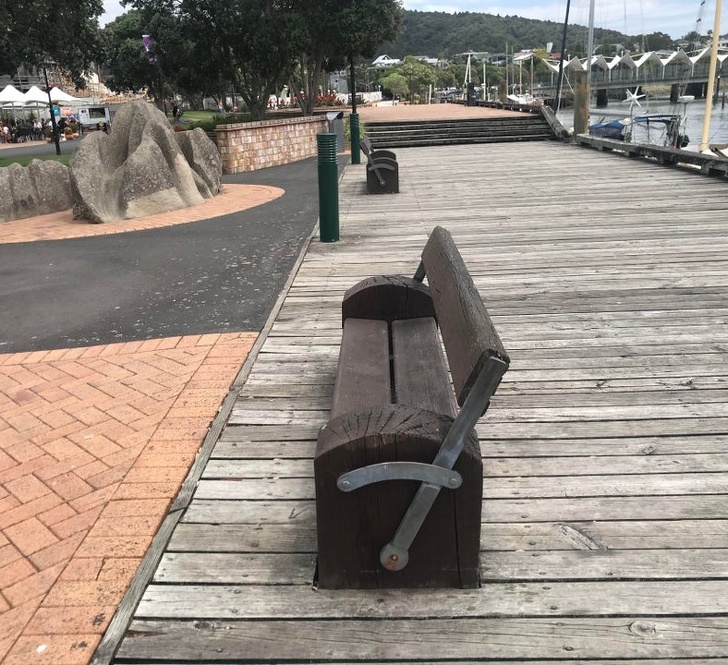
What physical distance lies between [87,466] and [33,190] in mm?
9660

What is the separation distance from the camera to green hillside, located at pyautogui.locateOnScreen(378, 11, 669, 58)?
140375mm

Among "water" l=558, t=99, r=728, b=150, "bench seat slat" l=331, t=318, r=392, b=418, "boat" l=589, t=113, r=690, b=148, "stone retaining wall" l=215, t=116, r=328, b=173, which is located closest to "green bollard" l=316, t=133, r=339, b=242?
"bench seat slat" l=331, t=318, r=392, b=418

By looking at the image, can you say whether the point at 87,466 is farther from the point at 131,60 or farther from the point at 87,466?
the point at 131,60

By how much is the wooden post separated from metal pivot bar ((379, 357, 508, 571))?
19585mm

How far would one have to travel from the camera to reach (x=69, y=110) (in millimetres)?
61625

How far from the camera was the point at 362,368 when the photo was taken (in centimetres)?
315

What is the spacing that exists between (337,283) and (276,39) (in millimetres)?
21974

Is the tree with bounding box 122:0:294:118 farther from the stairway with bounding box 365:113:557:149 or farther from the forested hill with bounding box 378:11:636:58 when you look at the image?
the forested hill with bounding box 378:11:636:58

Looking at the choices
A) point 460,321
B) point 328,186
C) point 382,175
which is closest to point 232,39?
point 382,175

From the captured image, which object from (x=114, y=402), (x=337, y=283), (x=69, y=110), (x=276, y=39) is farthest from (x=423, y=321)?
(x=69, y=110)

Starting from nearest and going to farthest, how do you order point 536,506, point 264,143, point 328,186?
point 536,506 → point 328,186 → point 264,143

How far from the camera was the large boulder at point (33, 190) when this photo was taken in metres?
11.1

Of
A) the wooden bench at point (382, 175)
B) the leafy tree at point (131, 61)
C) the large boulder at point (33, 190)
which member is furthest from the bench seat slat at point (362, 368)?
the leafy tree at point (131, 61)

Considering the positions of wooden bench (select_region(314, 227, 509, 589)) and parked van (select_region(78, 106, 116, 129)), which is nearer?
wooden bench (select_region(314, 227, 509, 589))
